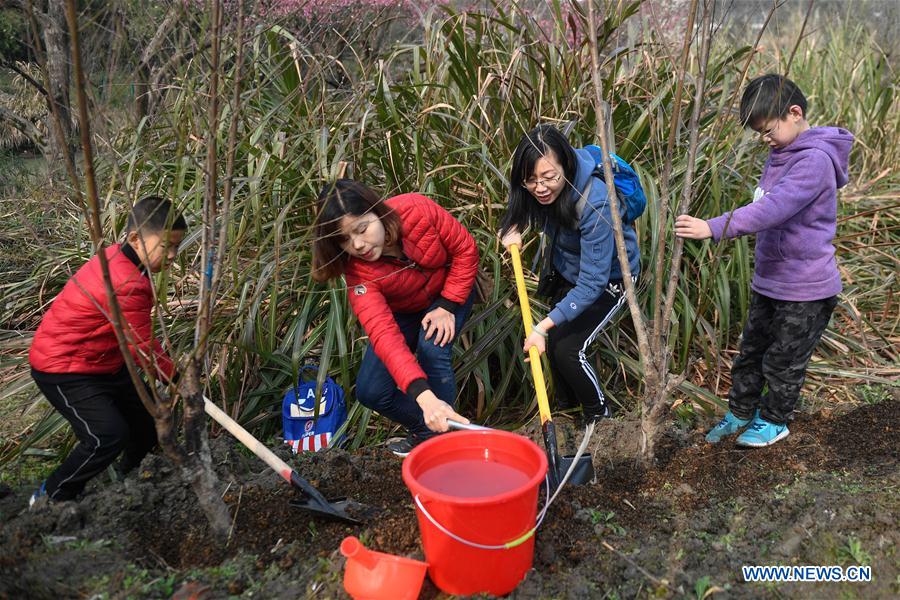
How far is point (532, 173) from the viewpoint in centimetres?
228

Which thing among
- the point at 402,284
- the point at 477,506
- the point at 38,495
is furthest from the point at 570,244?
the point at 38,495

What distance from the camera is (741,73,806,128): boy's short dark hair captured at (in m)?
2.17

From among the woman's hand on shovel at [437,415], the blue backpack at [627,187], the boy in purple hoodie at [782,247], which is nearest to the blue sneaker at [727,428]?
the boy in purple hoodie at [782,247]

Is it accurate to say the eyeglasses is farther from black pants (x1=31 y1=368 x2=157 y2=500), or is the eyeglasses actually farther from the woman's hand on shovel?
black pants (x1=31 y1=368 x2=157 y2=500)

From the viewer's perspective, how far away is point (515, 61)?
3.26 m

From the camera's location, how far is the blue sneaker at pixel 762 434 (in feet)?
7.84

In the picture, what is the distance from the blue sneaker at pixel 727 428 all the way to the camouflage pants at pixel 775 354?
2 cm

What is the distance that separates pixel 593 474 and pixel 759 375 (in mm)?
901

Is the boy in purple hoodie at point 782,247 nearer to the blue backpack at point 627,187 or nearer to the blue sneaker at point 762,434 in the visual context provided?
the blue sneaker at point 762,434

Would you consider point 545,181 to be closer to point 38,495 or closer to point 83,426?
point 83,426

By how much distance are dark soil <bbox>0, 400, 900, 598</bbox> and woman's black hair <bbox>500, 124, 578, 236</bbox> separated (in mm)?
929

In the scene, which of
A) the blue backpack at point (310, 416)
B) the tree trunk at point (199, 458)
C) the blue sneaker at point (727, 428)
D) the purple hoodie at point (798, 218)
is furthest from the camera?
the blue backpack at point (310, 416)

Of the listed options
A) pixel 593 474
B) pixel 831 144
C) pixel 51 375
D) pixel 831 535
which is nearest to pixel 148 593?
pixel 51 375

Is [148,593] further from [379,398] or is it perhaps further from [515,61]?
[515,61]
